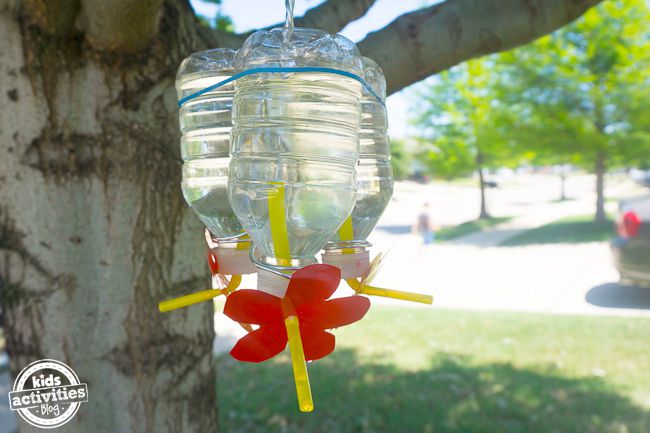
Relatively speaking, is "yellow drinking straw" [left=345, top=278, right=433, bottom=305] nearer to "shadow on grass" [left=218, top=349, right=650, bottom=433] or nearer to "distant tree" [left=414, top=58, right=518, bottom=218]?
"shadow on grass" [left=218, top=349, right=650, bottom=433]

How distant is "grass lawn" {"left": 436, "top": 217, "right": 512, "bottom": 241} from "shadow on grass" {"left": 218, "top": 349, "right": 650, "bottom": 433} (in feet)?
33.2

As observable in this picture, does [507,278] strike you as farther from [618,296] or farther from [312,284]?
[312,284]

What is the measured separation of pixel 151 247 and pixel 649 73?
516 inches

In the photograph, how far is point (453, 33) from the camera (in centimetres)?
213

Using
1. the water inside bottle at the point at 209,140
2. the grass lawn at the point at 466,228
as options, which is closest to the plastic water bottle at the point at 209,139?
the water inside bottle at the point at 209,140

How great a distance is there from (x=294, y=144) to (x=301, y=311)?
14.1 inches

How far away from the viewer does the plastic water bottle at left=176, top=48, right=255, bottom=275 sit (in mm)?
1367

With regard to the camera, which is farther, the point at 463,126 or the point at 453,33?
the point at 463,126

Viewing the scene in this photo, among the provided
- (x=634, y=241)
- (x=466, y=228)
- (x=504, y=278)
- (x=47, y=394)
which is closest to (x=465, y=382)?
(x=47, y=394)

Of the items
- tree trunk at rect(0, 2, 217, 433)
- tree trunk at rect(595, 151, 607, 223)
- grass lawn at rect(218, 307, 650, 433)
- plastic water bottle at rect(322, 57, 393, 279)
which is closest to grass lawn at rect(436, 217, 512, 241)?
tree trunk at rect(595, 151, 607, 223)

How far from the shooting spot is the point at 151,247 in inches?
70.8

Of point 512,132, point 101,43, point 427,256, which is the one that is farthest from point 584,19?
point 101,43

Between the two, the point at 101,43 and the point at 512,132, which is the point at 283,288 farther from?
the point at 512,132

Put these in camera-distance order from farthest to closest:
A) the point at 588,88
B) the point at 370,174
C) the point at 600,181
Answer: the point at 600,181, the point at 588,88, the point at 370,174
